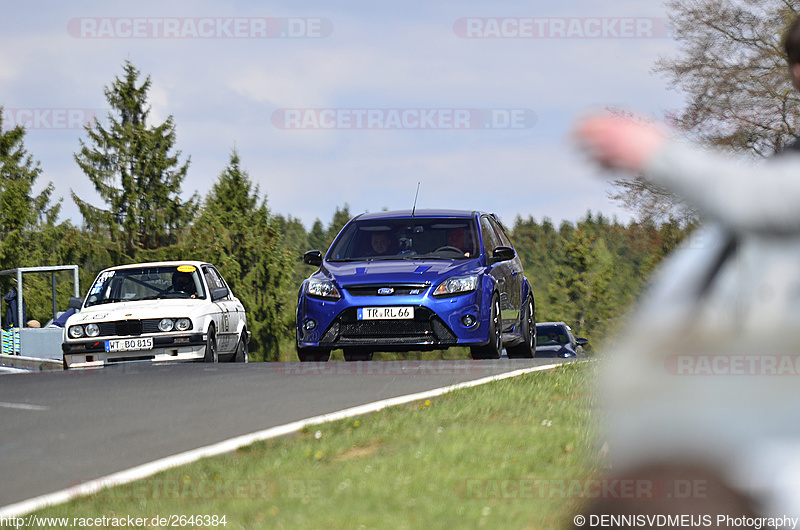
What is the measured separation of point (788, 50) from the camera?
2.33m

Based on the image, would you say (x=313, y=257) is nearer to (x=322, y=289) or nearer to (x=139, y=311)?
(x=322, y=289)

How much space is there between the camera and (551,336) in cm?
2397

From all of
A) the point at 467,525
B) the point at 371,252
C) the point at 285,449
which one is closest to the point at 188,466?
the point at 285,449

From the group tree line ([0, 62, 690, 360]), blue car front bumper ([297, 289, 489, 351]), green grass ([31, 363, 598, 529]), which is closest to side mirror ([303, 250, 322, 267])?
blue car front bumper ([297, 289, 489, 351])

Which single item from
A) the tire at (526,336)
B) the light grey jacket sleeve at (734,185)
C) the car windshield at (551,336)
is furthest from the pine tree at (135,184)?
the light grey jacket sleeve at (734,185)

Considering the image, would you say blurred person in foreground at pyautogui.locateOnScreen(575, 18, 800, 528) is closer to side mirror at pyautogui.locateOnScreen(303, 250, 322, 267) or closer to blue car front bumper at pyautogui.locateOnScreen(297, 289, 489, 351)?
blue car front bumper at pyautogui.locateOnScreen(297, 289, 489, 351)

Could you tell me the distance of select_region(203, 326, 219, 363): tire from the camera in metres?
15.2

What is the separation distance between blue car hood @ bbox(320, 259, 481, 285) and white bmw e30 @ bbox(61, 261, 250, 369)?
3253 mm

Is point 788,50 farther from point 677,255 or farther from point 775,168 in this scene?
point 677,255

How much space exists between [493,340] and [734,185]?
10.4 metres

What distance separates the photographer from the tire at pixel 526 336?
1430cm

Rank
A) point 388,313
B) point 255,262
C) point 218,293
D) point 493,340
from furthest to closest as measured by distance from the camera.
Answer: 1. point 255,262
2. point 218,293
3. point 493,340
4. point 388,313

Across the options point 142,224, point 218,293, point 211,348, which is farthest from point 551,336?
point 142,224

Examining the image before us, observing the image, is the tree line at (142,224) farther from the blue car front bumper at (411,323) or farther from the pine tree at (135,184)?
the blue car front bumper at (411,323)
